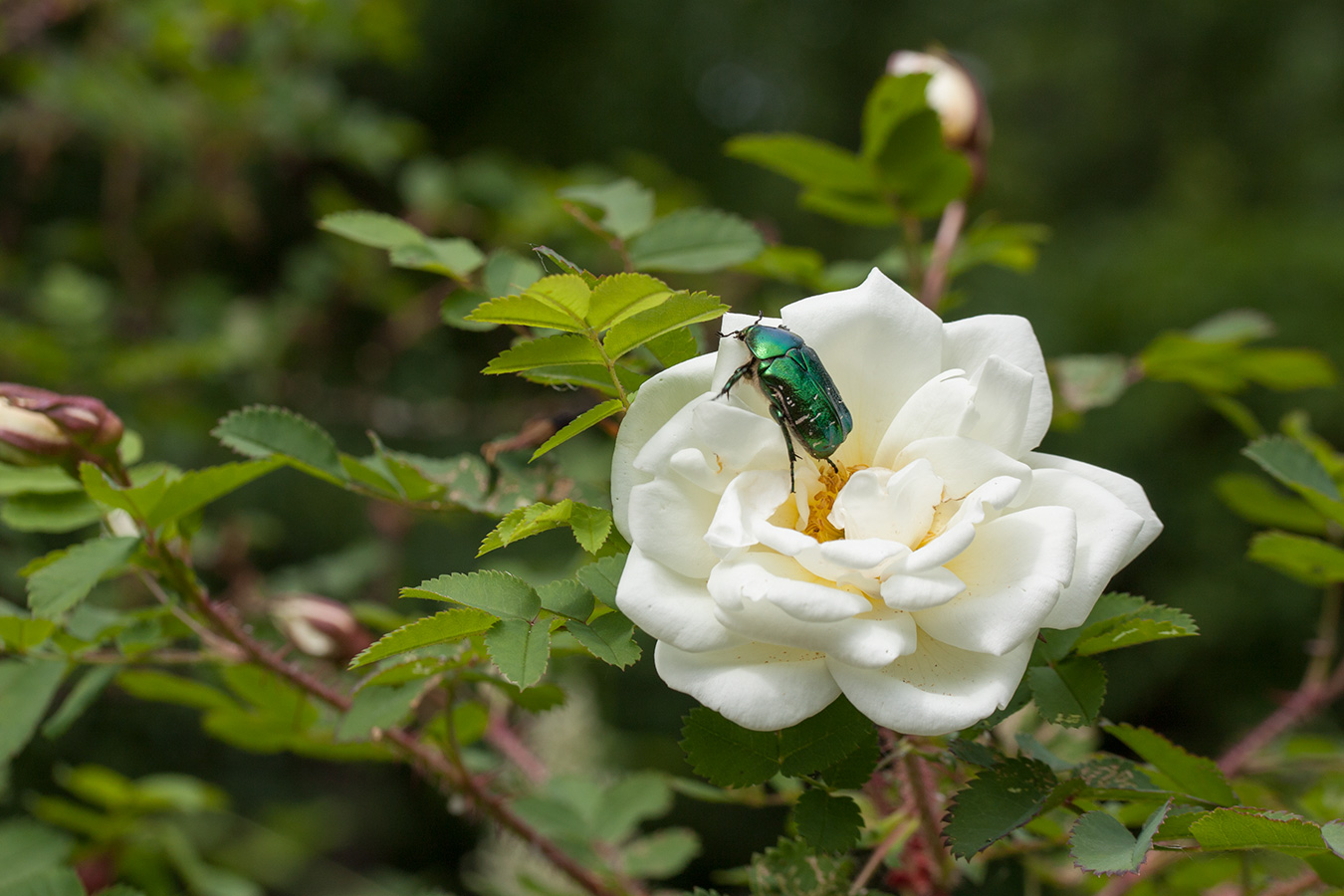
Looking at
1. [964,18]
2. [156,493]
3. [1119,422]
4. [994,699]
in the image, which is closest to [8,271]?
[156,493]

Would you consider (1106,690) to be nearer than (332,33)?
Yes

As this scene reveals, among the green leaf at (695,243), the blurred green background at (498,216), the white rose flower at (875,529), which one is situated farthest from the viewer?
the blurred green background at (498,216)

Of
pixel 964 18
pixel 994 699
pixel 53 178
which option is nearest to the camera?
pixel 994 699

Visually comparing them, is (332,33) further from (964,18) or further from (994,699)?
(964,18)

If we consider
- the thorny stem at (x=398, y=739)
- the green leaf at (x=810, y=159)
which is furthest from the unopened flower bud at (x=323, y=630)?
the green leaf at (x=810, y=159)

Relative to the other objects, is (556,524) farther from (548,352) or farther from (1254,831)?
(1254,831)

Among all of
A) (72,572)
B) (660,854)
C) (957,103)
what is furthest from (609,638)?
(957,103)

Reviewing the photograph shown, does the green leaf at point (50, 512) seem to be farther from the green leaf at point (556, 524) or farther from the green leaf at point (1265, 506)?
the green leaf at point (1265, 506)
